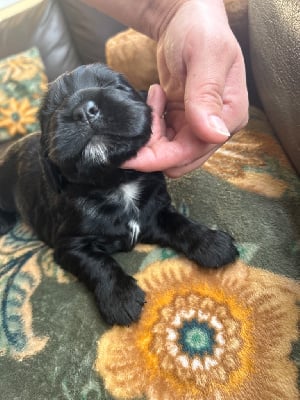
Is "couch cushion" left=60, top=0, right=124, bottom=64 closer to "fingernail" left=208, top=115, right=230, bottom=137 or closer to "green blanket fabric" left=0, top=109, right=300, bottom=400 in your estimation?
"green blanket fabric" left=0, top=109, right=300, bottom=400

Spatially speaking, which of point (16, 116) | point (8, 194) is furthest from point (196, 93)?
point (16, 116)

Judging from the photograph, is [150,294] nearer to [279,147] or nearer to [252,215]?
[252,215]

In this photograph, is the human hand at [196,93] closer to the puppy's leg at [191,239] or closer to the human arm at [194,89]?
the human arm at [194,89]

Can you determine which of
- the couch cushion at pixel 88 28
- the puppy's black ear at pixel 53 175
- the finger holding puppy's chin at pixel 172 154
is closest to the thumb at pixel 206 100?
the finger holding puppy's chin at pixel 172 154

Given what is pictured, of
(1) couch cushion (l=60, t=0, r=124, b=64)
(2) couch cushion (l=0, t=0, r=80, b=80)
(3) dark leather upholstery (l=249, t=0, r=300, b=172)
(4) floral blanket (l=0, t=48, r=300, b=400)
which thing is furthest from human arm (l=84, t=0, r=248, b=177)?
(2) couch cushion (l=0, t=0, r=80, b=80)

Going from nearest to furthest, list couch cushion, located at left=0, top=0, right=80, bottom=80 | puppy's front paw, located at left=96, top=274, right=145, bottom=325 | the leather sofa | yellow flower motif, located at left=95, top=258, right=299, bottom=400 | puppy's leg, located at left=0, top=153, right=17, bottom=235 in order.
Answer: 1. yellow flower motif, located at left=95, top=258, right=299, bottom=400
2. puppy's front paw, located at left=96, top=274, right=145, bottom=325
3. the leather sofa
4. puppy's leg, located at left=0, top=153, right=17, bottom=235
5. couch cushion, located at left=0, top=0, right=80, bottom=80

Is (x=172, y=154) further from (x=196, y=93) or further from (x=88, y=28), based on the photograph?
(x=88, y=28)
